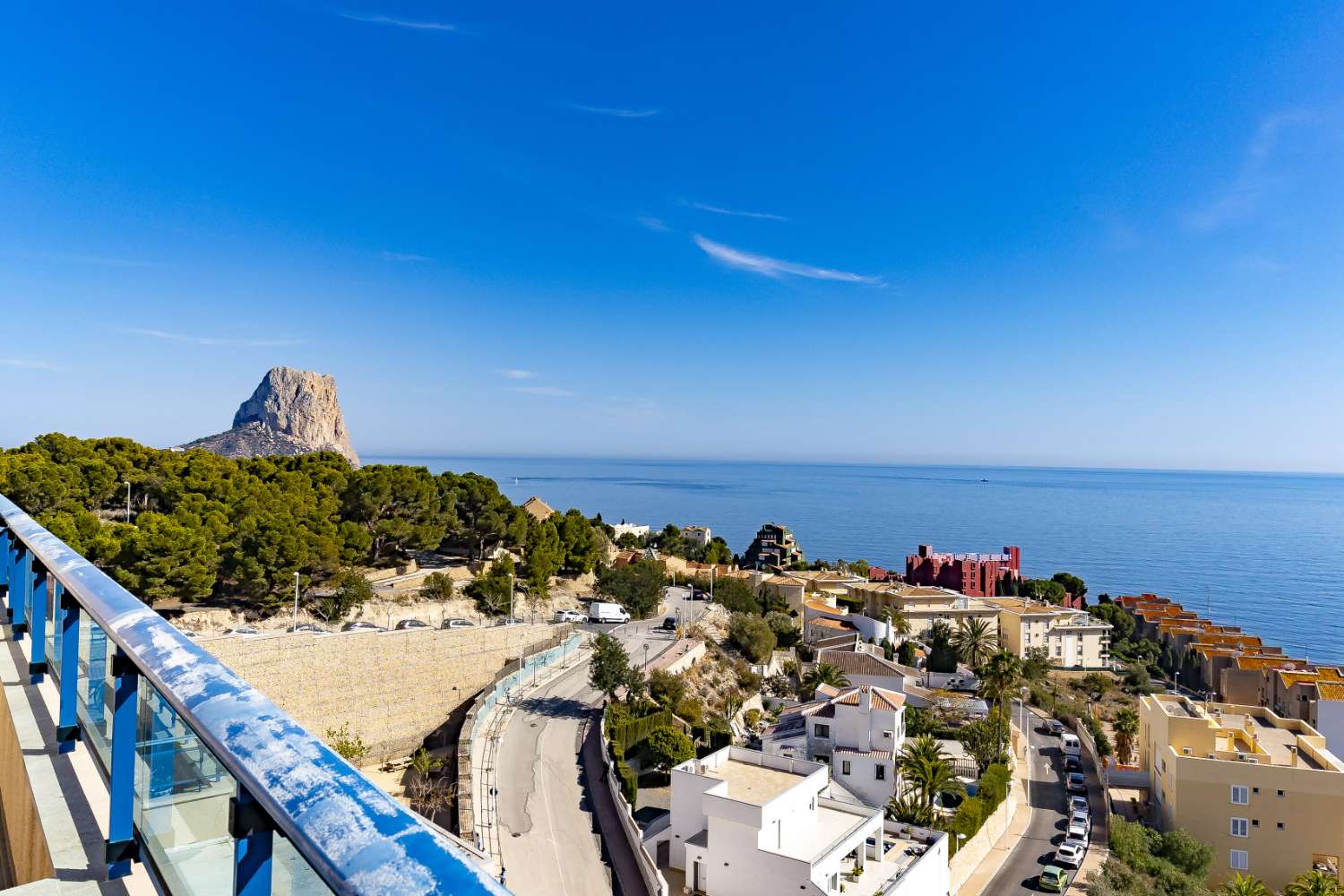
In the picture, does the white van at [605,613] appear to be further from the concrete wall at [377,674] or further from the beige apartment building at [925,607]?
the beige apartment building at [925,607]

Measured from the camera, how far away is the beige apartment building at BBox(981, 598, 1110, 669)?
4309 cm

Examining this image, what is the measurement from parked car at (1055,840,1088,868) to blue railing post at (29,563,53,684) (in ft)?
70.5

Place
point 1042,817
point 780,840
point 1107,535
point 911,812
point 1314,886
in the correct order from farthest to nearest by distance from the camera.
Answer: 1. point 1107,535
2. point 1042,817
3. point 911,812
4. point 1314,886
5. point 780,840

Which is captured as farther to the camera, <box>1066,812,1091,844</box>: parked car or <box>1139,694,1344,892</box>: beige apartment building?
<box>1066,812,1091,844</box>: parked car

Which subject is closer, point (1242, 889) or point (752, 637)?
point (1242, 889)

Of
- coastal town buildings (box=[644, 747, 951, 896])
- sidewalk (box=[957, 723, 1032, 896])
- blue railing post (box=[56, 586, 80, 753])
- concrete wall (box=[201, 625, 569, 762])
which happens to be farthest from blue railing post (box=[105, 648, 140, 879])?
sidewalk (box=[957, 723, 1032, 896])

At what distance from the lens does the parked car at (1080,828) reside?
20.2 metres

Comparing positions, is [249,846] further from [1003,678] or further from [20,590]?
[1003,678]

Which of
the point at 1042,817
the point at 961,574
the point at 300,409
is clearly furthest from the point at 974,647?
the point at 300,409

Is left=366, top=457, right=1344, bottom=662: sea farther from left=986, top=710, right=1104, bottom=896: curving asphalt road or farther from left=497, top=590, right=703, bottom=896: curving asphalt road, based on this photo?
left=497, top=590, right=703, bottom=896: curving asphalt road

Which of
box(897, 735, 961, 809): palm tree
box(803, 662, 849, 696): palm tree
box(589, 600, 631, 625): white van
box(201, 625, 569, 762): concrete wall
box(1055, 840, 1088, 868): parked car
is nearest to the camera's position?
box(1055, 840, 1088, 868): parked car

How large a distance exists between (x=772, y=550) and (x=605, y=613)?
126 ft

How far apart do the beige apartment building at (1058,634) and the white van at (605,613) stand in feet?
71.7

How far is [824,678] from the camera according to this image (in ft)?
98.5
